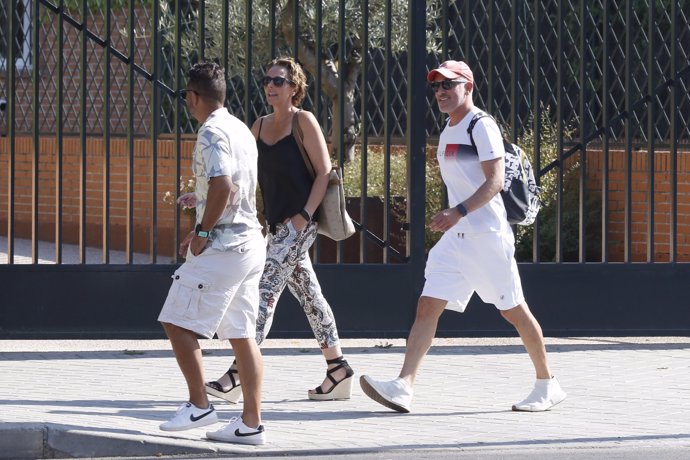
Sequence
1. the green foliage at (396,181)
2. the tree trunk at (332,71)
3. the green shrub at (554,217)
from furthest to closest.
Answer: the green shrub at (554,217) < the green foliage at (396,181) < the tree trunk at (332,71)

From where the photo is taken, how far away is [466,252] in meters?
6.75

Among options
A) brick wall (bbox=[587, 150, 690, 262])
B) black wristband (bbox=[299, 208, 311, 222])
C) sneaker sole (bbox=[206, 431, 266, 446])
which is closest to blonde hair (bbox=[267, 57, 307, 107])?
black wristband (bbox=[299, 208, 311, 222])

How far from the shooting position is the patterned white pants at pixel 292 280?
6.86 m

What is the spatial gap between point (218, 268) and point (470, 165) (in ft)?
4.84

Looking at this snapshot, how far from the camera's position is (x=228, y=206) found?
19.4 feet

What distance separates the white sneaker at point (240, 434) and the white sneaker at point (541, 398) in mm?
1496

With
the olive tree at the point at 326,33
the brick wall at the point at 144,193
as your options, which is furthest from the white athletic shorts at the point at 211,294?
the brick wall at the point at 144,193

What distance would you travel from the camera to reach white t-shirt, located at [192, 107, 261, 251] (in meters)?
5.82

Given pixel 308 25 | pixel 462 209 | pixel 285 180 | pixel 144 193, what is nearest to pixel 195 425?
pixel 285 180

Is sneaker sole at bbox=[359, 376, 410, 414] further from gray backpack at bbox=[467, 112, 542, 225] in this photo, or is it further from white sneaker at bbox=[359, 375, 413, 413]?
gray backpack at bbox=[467, 112, 542, 225]

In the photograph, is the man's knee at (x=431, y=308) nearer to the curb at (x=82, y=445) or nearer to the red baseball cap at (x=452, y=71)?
the red baseball cap at (x=452, y=71)

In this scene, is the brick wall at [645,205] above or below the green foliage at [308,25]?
below

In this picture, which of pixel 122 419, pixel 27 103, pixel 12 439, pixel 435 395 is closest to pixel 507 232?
pixel 435 395

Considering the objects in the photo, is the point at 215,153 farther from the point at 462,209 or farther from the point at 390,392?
the point at 390,392
